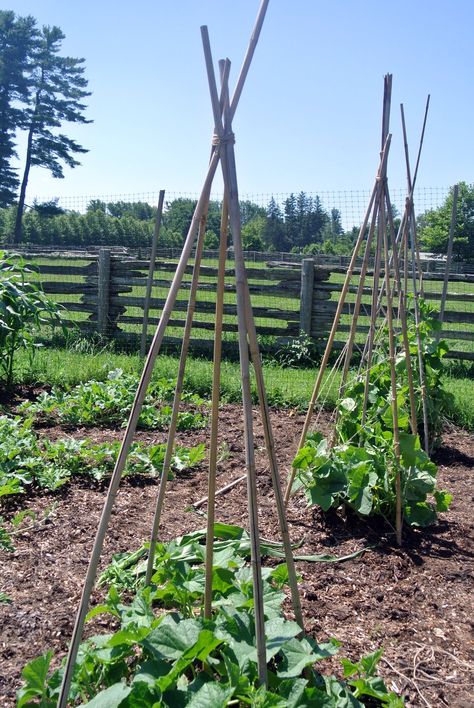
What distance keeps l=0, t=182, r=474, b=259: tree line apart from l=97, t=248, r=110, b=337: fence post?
1311 centimetres

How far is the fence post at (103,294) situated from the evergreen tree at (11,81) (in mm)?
28370

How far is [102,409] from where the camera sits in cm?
577

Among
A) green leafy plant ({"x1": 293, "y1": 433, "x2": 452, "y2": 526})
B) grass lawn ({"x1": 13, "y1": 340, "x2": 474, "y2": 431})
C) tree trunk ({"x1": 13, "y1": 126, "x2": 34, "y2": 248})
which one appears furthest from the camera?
tree trunk ({"x1": 13, "y1": 126, "x2": 34, "y2": 248})

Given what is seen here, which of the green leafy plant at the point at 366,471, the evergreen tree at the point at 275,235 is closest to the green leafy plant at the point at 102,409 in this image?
the green leafy plant at the point at 366,471

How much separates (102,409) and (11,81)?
36453mm

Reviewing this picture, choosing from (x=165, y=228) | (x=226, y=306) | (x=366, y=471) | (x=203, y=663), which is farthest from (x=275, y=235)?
(x=203, y=663)

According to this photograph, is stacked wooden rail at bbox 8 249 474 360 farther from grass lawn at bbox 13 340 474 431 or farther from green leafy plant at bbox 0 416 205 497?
green leafy plant at bbox 0 416 205 497

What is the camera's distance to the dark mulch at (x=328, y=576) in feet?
8.44

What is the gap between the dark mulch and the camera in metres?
2.57

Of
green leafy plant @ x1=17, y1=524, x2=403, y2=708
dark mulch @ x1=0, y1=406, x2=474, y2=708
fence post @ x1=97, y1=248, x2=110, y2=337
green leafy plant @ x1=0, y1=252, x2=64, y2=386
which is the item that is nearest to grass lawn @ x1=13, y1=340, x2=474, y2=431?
green leafy plant @ x1=0, y1=252, x2=64, y2=386

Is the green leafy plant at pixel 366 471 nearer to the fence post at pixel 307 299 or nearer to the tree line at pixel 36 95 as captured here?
the fence post at pixel 307 299

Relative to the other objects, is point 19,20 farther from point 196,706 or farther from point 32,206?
point 196,706

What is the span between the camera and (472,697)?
238 cm

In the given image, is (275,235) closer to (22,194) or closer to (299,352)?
(22,194)
